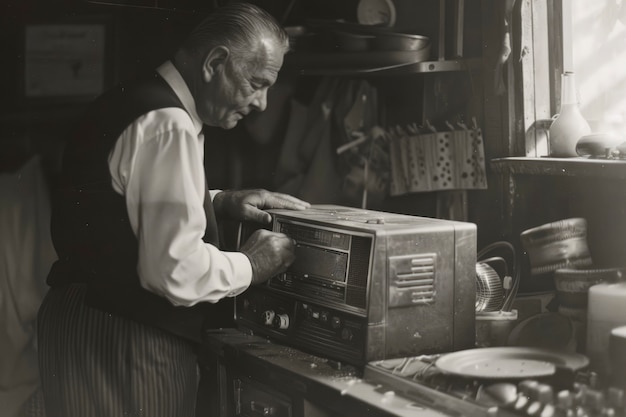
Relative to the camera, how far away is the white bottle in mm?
2320

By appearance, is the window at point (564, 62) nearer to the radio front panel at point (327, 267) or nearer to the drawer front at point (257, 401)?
the radio front panel at point (327, 267)

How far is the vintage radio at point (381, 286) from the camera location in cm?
194

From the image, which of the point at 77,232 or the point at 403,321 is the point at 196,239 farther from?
the point at 403,321

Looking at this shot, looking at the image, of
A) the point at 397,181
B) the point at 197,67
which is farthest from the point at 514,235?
the point at 197,67

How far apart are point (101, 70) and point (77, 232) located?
0.65m

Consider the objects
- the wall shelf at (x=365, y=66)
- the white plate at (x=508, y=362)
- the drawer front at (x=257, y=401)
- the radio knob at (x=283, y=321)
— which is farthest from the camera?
the wall shelf at (x=365, y=66)

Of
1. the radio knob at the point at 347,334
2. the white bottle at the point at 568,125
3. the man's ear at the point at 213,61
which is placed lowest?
the radio knob at the point at 347,334

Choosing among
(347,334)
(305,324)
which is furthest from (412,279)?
(305,324)

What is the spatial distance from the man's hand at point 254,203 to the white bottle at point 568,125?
0.74 metres

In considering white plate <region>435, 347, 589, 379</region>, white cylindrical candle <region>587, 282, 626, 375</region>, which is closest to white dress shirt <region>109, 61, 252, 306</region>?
white plate <region>435, 347, 589, 379</region>

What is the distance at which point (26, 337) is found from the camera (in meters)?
2.39

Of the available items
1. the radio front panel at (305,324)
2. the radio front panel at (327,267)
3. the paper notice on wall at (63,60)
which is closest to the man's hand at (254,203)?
the radio front panel at (327,267)

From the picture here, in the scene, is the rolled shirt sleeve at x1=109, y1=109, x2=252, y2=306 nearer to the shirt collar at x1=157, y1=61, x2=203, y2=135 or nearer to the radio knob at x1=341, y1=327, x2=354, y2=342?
the shirt collar at x1=157, y1=61, x2=203, y2=135

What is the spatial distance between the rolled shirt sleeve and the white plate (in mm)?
637
